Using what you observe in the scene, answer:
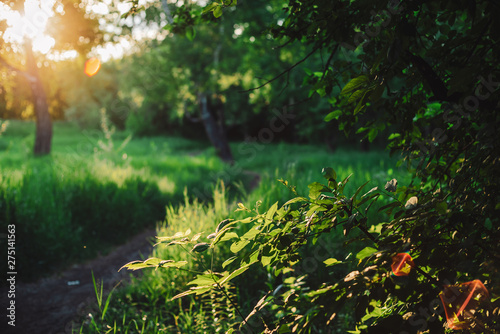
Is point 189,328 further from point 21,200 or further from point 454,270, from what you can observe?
point 21,200

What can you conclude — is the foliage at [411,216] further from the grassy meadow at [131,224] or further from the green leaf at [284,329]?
the grassy meadow at [131,224]

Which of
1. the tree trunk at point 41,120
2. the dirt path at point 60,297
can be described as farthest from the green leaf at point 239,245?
the tree trunk at point 41,120

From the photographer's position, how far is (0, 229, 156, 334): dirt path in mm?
3018

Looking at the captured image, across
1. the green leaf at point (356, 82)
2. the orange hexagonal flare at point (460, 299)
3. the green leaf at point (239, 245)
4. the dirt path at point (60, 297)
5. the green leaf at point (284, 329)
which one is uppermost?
the green leaf at point (356, 82)

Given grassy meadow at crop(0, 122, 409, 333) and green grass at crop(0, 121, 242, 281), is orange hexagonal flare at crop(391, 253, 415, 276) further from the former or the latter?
green grass at crop(0, 121, 242, 281)

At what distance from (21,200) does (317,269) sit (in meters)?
4.22

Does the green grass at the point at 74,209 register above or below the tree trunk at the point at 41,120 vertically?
below

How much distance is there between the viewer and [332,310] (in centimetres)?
99

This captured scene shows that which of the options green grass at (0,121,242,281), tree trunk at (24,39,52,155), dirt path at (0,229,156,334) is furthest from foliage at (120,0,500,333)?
tree trunk at (24,39,52,155)

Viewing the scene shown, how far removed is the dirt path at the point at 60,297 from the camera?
3018mm

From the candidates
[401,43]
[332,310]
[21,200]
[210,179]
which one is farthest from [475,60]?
[210,179]

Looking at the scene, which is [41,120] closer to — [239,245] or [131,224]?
[131,224]

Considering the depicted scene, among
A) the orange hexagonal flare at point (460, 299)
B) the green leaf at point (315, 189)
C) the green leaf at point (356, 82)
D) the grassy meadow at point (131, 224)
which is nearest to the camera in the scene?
the orange hexagonal flare at point (460, 299)

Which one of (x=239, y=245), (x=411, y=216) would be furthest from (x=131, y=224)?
(x=411, y=216)
